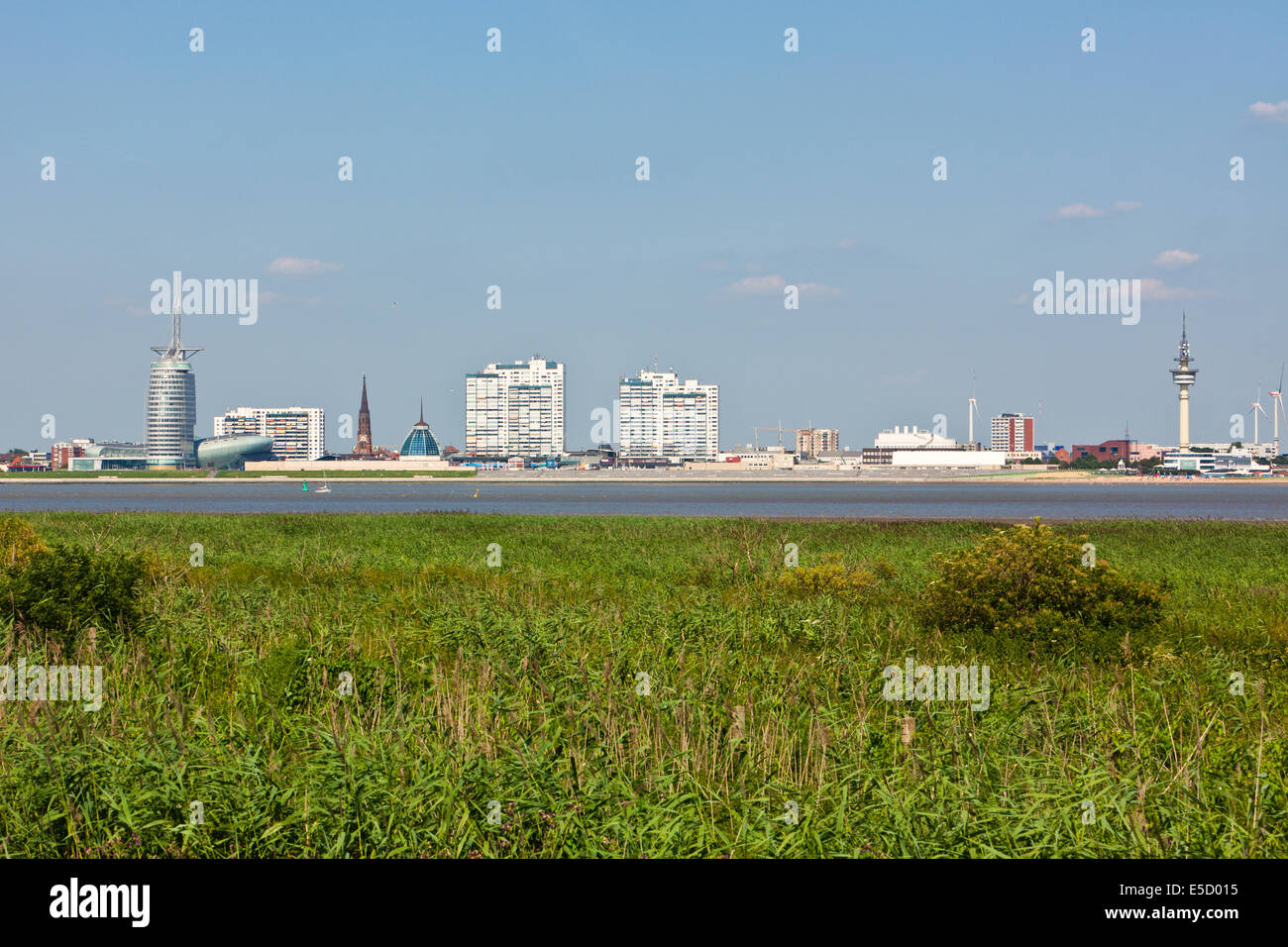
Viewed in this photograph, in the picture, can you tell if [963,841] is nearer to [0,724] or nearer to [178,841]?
[178,841]

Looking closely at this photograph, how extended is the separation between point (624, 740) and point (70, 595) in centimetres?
1162

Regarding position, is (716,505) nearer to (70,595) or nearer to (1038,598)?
(1038,598)

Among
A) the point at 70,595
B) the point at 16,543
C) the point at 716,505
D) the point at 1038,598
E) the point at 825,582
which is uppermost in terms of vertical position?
the point at 16,543

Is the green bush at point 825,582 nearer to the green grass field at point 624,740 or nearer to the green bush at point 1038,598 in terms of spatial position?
the green grass field at point 624,740

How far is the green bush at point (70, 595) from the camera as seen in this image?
56.0ft

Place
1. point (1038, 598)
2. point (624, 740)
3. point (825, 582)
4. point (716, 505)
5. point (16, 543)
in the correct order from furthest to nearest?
point (716, 505)
point (16, 543)
point (825, 582)
point (1038, 598)
point (624, 740)

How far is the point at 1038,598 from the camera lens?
17.9 metres

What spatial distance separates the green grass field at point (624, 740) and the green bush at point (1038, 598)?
606 millimetres

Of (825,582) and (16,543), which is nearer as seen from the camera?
(825,582)

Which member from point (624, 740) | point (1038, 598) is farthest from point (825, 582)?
point (624, 740)

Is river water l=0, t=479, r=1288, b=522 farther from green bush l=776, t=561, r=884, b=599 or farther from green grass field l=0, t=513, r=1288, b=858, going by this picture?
green grass field l=0, t=513, r=1288, b=858

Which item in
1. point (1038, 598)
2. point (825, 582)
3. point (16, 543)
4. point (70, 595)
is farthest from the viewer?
point (16, 543)
